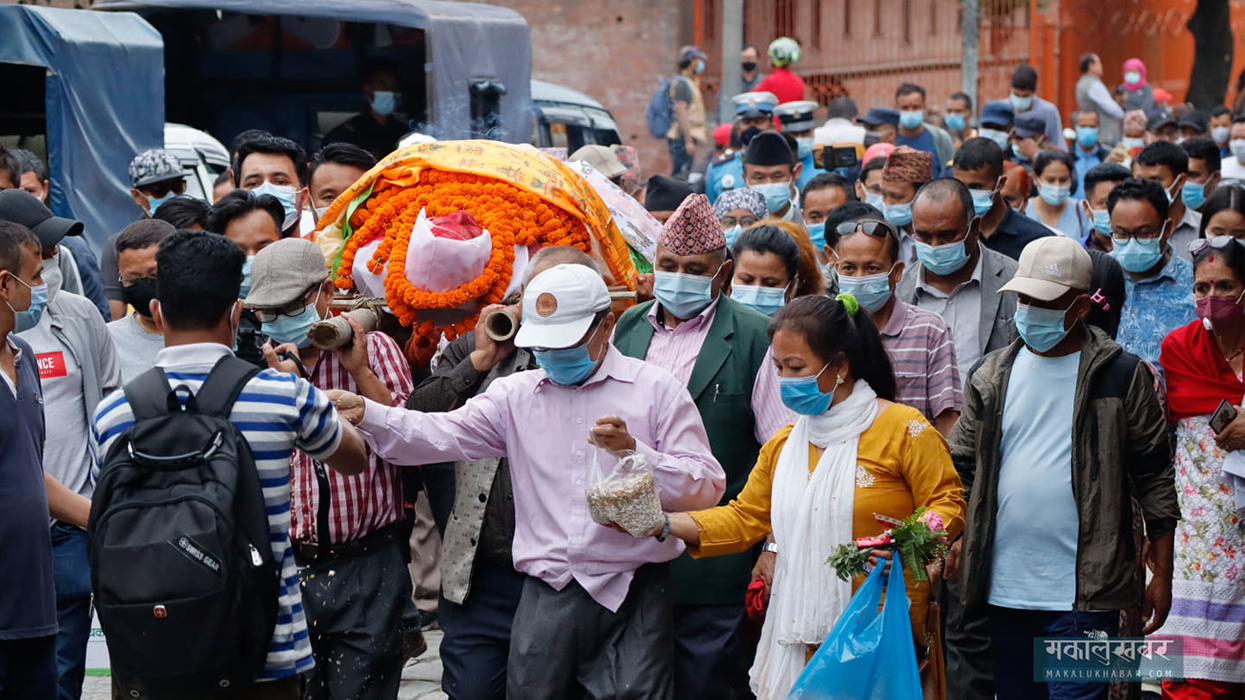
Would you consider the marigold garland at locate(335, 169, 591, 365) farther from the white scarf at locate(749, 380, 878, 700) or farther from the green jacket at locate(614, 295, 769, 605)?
the white scarf at locate(749, 380, 878, 700)

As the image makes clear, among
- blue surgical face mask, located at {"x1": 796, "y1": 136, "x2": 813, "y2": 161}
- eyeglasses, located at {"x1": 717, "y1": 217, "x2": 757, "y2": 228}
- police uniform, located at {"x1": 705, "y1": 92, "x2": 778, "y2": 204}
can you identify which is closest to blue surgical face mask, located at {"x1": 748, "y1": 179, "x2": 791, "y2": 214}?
eyeglasses, located at {"x1": 717, "y1": 217, "x2": 757, "y2": 228}

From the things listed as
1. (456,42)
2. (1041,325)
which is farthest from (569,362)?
(456,42)

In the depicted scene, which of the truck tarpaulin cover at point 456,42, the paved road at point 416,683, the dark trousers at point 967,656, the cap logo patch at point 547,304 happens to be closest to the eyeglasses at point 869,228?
the dark trousers at point 967,656

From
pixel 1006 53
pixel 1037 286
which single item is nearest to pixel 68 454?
pixel 1037 286

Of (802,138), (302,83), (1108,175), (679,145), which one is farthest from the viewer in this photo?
(679,145)

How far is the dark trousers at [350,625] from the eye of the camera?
478cm

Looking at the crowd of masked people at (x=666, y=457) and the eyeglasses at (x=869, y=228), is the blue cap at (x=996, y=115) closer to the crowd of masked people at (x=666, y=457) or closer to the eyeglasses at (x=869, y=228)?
the crowd of masked people at (x=666, y=457)

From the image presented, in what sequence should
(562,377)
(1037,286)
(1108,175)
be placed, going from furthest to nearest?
1. (1108,175)
2. (1037,286)
3. (562,377)

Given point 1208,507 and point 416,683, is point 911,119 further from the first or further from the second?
point 416,683

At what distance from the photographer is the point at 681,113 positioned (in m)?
19.4

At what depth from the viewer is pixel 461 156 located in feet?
19.1

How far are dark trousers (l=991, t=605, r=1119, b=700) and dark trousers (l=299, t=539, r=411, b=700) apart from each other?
2047 millimetres

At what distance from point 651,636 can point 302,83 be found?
39.0 feet

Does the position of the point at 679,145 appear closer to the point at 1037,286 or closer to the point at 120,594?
the point at 1037,286
